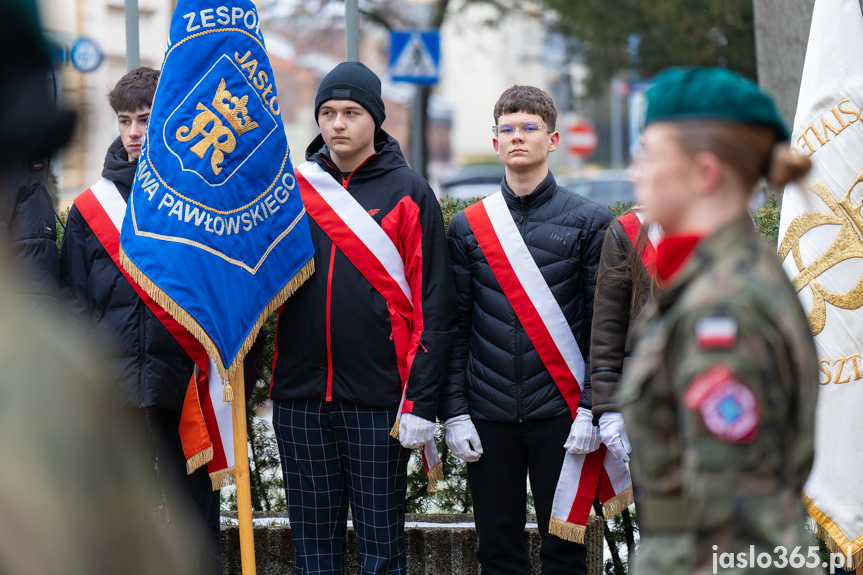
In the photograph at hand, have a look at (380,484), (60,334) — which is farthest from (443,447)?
(60,334)

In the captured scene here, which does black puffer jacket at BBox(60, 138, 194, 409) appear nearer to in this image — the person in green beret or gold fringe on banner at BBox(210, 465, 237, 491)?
gold fringe on banner at BBox(210, 465, 237, 491)

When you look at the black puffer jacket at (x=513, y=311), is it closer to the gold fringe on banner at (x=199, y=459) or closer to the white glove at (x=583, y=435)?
the white glove at (x=583, y=435)

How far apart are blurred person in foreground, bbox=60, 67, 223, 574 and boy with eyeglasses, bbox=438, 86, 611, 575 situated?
1.09m

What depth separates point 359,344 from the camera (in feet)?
13.3

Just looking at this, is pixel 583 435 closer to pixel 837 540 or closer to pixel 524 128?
pixel 837 540

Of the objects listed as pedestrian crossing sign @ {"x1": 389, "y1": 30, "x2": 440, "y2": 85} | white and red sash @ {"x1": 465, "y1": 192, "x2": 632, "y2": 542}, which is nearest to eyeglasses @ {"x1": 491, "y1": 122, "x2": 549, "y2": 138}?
white and red sash @ {"x1": 465, "y1": 192, "x2": 632, "y2": 542}

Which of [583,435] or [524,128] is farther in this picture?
[524,128]

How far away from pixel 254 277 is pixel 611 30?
10761 mm

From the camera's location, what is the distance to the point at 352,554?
5.02 m

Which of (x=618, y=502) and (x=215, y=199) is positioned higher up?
(x=215, y=199)

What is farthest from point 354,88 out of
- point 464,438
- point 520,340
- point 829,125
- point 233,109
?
point 829,125

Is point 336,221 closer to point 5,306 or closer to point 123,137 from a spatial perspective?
point 123,137

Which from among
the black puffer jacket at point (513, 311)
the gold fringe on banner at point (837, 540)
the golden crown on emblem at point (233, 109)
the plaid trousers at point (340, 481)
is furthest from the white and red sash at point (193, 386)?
the gold fringe on banner at point (837, 540)

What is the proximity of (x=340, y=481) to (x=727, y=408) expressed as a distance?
262cm
